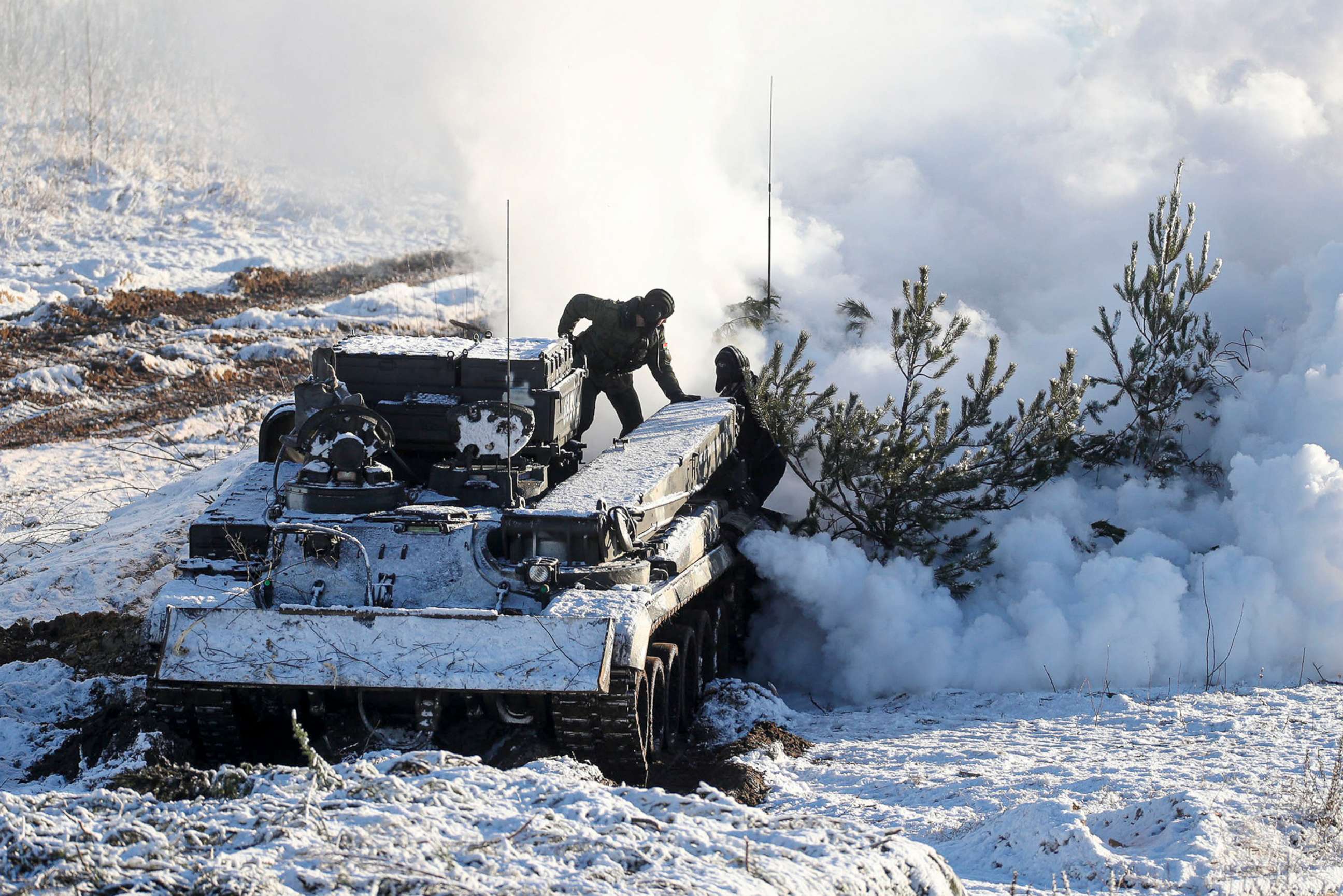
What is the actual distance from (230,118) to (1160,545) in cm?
2659

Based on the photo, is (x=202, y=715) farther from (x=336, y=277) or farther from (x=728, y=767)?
(x=336, y=277)

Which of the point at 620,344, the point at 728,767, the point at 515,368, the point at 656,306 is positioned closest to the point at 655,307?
the point at 656,306

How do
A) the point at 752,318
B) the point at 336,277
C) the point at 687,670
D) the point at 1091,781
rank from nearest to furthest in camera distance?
the point at 1091,781 < the point at 687,670 < the point at 752,318 < the point at 336,277

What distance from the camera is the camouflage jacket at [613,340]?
42.0ft

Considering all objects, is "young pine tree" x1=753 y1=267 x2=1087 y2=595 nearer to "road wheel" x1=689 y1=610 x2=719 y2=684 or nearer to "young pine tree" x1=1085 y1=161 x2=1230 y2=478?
"young pine tree" x1=1085 y1=161 x2=1230 y2=478

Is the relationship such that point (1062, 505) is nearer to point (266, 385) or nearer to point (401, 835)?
point (401, 835)

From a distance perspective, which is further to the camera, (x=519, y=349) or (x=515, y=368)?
(x=519, y=349)

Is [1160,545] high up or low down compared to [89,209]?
down

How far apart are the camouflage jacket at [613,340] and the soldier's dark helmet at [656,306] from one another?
74 mm

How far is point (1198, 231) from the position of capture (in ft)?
56.9

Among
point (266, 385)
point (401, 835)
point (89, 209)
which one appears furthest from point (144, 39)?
point (401, 835)

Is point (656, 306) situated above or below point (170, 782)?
above

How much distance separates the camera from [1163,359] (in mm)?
12586

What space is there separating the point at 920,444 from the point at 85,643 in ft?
19.5
